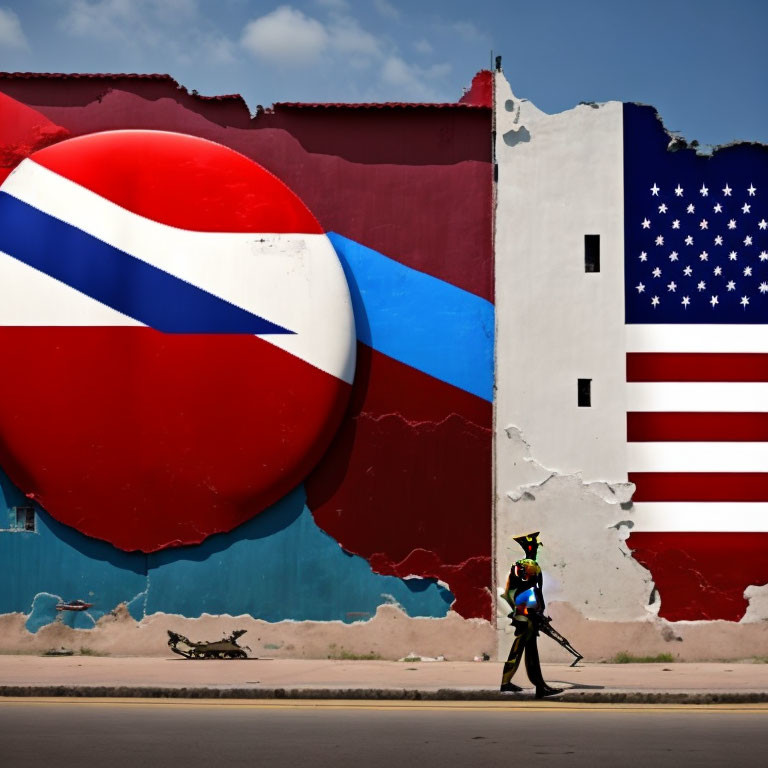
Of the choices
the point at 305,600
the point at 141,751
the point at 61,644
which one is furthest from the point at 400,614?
the point at 141,751

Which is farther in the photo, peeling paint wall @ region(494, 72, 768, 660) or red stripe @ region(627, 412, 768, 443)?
red stripe @ region(627, 412, 768, 443)

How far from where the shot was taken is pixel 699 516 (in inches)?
564

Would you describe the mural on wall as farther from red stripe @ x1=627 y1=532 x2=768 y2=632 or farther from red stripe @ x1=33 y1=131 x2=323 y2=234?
red stripe @ x1=627 y1=532 x2=768 y2=632

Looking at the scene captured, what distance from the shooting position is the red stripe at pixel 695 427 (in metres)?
14.4

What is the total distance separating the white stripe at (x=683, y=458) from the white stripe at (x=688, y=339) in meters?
1.14

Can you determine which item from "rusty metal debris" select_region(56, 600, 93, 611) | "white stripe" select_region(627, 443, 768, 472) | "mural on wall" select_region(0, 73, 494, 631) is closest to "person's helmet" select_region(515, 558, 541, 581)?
"mural on wall" select_region(0, 73, 494, 631)

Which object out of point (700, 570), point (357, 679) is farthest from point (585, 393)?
point (357, 679)

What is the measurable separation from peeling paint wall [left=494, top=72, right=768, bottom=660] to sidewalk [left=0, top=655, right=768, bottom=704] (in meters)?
0.56

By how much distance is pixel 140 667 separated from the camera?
506 inches

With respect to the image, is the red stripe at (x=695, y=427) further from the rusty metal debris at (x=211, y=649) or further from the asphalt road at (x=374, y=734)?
the rusty metal debris at (x=211, y=649)

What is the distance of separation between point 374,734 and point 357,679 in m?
2.97

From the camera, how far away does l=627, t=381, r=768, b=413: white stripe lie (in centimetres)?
1439

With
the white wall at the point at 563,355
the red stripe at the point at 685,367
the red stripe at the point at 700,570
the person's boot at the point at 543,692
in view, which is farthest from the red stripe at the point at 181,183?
the person's boot at the point at 543,692

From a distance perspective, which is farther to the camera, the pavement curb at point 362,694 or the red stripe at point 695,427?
the red stripe at point 695,427
